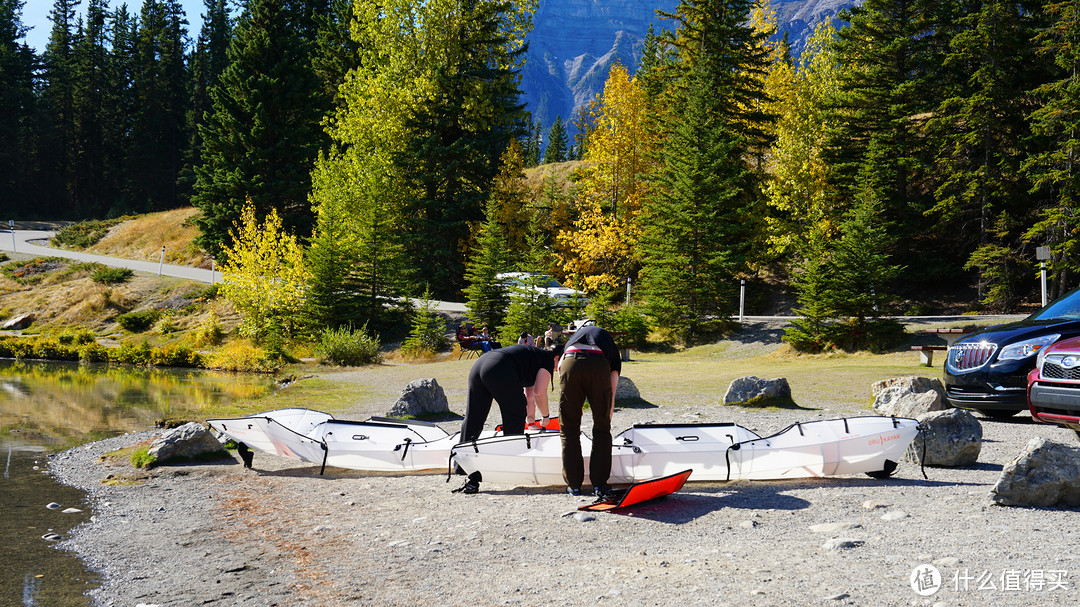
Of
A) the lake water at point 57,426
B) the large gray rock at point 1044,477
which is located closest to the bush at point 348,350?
the lake water at point 57,426

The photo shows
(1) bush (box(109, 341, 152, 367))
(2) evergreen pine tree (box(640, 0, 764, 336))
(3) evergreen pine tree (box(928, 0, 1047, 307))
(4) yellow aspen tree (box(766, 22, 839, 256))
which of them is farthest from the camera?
(4) yellow aspen tree (box(766, 22, 839, 256))

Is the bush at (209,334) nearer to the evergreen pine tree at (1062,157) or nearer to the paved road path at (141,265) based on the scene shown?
the paved road path at (141,265)

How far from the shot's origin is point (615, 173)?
119 ft

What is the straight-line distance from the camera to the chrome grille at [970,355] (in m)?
9.53

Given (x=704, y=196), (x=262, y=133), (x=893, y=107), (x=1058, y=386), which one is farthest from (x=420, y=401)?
(x=262, y=133)

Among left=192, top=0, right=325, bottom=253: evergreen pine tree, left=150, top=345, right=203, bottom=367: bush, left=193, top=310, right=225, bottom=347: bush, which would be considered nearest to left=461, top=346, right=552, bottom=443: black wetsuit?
left=150, top=345, right=203, bottom=367: bush

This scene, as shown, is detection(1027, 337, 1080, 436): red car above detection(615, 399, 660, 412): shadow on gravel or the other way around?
above

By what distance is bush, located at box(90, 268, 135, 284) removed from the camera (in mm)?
38281

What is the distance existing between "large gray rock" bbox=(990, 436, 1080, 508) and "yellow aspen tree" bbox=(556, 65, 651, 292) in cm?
2841

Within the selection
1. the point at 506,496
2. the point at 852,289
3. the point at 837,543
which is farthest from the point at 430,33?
the point at 837,543

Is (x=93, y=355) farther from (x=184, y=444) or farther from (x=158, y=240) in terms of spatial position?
(x=158, y=240)

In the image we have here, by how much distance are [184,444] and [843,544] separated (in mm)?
8403

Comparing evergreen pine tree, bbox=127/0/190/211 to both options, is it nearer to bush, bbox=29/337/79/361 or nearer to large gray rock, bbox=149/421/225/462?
bush, bbox=29/337/79/361

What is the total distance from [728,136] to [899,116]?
274 inches
